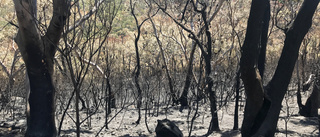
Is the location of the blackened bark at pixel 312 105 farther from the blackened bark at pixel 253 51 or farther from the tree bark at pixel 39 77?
the tree bark at pixel 39 77

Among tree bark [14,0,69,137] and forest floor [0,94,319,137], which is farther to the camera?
forest floor [0,94,319,137]

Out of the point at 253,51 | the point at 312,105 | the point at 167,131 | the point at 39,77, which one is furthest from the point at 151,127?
the point at 253,51

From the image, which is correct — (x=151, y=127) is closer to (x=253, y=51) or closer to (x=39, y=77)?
(x=39, y=77)

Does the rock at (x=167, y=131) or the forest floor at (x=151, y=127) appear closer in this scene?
the rock at (x=167, y=131)

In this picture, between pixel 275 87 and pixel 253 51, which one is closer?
pixel 253 51

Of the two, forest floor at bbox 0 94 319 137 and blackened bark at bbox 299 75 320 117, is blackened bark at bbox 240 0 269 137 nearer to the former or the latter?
forest floor at bbox 0 94 319 137

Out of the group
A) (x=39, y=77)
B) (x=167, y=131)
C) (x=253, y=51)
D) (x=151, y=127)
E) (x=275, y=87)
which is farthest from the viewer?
(x=151, y=127)

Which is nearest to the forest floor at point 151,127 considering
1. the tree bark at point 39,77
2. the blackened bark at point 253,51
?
the blackened bark at point 253,51

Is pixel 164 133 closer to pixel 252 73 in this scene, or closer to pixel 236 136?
pixel 236 136

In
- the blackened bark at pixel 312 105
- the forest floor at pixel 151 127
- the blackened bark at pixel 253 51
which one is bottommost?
the forest floor at pixel 151 127

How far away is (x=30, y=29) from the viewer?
5105 mm

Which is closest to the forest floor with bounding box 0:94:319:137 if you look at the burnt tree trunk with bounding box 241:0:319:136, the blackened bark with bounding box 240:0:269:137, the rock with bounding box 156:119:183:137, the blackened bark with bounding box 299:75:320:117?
the blackened bark with bounding box 299:75:320:117

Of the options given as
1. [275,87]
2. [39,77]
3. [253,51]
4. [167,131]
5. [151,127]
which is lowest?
[151,127]

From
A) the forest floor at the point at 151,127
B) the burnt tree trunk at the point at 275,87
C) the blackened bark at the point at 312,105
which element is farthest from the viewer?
the blackened bark at the point at 312,105
